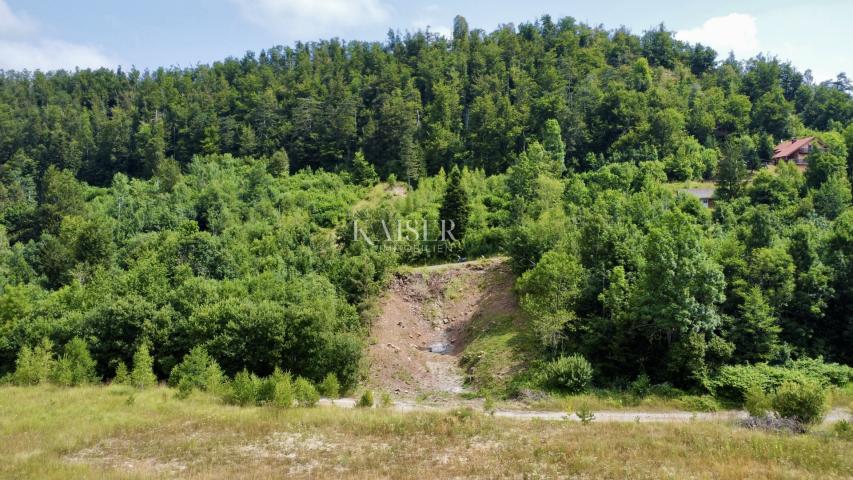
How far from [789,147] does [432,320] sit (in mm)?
53611

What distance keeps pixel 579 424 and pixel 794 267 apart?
52.8ft

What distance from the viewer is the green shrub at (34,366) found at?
28.7m

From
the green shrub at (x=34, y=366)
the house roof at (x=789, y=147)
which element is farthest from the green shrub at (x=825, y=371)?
the house roof at (x=789, y=147)

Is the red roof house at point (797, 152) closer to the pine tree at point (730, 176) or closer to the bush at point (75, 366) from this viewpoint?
the pine tree at point (730, 176)

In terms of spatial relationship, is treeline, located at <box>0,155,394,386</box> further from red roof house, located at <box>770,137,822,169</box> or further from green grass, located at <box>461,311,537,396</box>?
red roof house, located at <box>770,137,822,169</box>

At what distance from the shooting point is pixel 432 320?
39.9 meters

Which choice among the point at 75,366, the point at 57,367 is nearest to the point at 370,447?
the point at 75,366

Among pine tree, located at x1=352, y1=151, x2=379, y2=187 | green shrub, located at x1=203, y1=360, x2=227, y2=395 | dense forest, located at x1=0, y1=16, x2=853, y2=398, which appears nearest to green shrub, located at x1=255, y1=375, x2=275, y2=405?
green shrub, located at x1=203, y1=360, x2=227, y2=395

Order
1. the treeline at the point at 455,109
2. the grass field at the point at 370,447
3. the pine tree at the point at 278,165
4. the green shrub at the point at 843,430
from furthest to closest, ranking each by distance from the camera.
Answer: the pine tree at the point at 278,165
the treeline at the point at 455,109
the green shrub at the point at 843,430
the grass field at the point at 370,447

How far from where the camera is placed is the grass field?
1614 centimetres

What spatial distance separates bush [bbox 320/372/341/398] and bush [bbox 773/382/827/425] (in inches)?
723

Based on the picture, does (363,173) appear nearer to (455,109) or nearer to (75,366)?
(455,109)

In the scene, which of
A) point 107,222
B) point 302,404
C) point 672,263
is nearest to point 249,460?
point 302,404

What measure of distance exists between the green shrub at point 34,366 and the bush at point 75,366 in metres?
0.48
